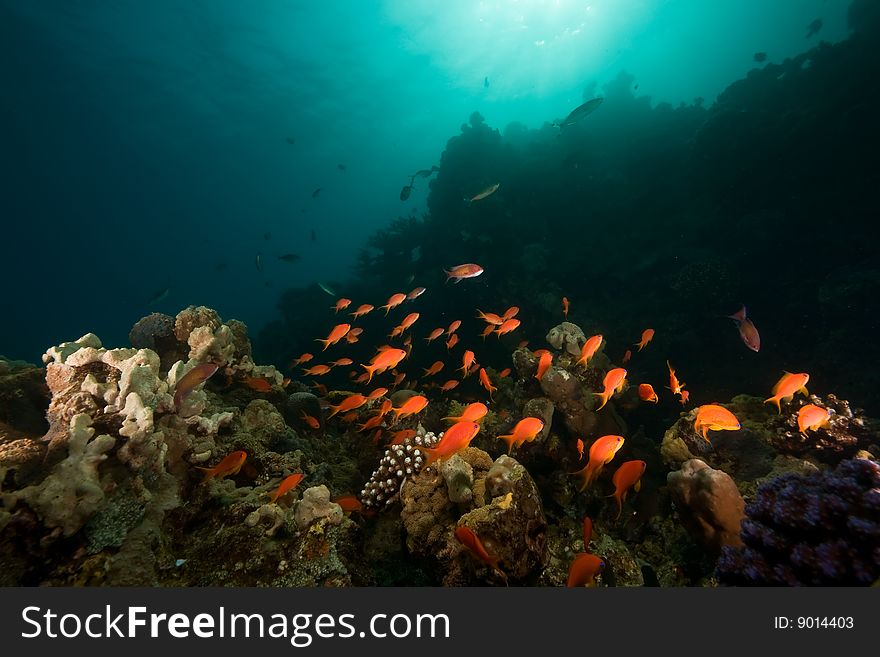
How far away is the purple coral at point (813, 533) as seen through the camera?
206cm

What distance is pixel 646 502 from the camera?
15.3 ft

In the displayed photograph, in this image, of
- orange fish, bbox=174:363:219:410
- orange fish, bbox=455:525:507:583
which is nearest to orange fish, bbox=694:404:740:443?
orange fish, bbox=455:525:507:583

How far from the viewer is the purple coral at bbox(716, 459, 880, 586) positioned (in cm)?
206

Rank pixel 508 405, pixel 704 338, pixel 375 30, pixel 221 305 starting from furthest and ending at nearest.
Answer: pixel 221 305 < pixel 375 30 < pixel 704 338 < pixel 508 405

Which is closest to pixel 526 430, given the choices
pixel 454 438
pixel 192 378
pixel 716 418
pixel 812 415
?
pixel 454 438

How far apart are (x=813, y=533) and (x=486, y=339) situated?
37.8 feet

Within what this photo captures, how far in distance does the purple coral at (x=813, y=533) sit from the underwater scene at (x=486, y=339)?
0.06 ft

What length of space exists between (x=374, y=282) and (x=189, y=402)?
17.6 meters

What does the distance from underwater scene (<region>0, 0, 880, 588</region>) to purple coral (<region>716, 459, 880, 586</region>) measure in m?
0.02

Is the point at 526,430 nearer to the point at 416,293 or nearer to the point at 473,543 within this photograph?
the point at 473,543

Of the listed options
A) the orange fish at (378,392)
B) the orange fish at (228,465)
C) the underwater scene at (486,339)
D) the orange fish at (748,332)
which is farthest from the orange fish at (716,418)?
the orange fish at (228,465)

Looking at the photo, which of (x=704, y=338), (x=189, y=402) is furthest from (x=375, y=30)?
(x=189, y=402)

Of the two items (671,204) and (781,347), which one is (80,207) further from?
(781,347)

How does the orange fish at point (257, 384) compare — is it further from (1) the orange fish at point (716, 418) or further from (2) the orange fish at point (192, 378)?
(1) the orange fish at point (716, 418)
